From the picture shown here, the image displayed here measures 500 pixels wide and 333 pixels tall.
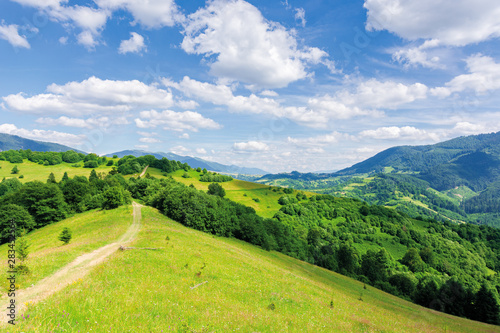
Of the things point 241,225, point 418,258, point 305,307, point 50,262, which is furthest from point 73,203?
point 418,258

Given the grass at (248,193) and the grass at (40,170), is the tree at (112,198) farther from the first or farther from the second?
the grass at (40,170)

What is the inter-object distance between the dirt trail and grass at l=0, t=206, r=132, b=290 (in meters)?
0.76

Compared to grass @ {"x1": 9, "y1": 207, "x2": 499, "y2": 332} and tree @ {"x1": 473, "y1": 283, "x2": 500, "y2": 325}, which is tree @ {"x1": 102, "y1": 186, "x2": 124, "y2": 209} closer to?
grass @ {"x1": 9, "y1": 207, "x2": 499, "y2": 332}

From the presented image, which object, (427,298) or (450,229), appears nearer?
(427,298)

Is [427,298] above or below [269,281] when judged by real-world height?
below

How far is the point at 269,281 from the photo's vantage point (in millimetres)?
28266

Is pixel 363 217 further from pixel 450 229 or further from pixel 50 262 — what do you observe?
pixel 50 262

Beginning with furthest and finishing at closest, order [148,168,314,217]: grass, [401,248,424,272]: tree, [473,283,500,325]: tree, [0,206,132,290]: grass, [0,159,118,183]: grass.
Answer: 1. [148,168,314,217]: grass
2. [0,159,118,183]: grass
3. [401,248,424,272]: tree
4. [473,283,500,325]: tree
5. [0,206,132,290]: grass

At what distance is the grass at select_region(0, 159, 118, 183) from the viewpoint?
144250mm

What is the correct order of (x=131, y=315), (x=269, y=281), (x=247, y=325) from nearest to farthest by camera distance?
1. (x=131, y=315)
2. (x=247, y=325)
3. (x=269, y=281)

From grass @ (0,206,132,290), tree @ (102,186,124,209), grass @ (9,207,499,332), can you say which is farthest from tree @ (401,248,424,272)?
tree @ (102,186,124,209)

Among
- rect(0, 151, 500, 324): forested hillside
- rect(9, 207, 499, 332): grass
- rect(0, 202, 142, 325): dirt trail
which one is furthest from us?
rect(0, 151, 500, 324): forested hillside

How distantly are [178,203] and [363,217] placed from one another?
6341 inches

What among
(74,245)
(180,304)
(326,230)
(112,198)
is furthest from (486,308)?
(112,198)
